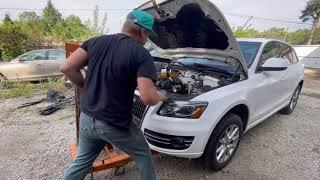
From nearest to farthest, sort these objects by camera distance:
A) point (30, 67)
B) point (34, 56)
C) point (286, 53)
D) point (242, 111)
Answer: point (242, 111), point (286, 53), point (30, 67), point (34, 56)

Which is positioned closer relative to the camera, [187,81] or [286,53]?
[187,81]

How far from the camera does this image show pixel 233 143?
360 centimetres

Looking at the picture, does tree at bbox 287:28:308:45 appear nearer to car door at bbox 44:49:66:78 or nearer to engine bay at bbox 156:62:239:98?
car door at bbox 44:49:66:78

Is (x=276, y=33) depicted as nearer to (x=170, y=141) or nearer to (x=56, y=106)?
(x=56, y=106)

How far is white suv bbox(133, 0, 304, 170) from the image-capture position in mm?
2949

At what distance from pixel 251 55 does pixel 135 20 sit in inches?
98.7

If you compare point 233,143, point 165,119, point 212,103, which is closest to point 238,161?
point 233,143

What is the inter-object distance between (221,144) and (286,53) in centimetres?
293

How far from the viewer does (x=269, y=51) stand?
4484mm

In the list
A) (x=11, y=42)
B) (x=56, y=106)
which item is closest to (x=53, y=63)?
(x=56, y=106)

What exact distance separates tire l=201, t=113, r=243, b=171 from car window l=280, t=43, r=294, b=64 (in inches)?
90.3

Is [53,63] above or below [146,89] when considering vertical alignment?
below

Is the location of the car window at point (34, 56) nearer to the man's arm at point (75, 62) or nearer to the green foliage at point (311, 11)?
the man's arm at point (75, 62)

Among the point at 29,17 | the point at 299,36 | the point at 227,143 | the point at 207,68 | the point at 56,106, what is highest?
the point at 207,68
